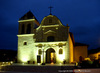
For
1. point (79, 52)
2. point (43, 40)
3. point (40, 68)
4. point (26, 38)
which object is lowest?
point (40, 68)

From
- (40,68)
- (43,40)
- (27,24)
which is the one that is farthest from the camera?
(27,24)

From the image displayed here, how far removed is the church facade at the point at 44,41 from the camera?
27.3 metres

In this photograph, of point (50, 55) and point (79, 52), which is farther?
point (79, 52)

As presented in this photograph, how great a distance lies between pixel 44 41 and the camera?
94.4 ft

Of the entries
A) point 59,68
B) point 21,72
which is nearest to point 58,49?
point 59,68

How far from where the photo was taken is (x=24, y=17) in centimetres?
3120

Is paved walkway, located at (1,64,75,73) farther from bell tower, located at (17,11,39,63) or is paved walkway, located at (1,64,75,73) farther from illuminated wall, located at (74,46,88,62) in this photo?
illuminated wall, located at (74,46,88,62)

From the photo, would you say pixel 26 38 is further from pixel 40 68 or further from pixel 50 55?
pixel 40 68

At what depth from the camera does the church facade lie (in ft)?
89.7

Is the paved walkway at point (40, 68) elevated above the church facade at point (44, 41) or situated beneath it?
situated beneath

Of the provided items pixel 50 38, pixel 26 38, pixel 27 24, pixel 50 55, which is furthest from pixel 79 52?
pixel 27 24

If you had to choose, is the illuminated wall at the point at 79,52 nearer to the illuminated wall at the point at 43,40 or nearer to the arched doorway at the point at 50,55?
the arched doorway at the point at 50,55

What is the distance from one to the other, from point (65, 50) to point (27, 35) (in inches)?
347

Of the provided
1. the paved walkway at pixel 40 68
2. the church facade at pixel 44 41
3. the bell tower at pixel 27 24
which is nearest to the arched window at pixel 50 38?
the church facade at pixel 44 41
